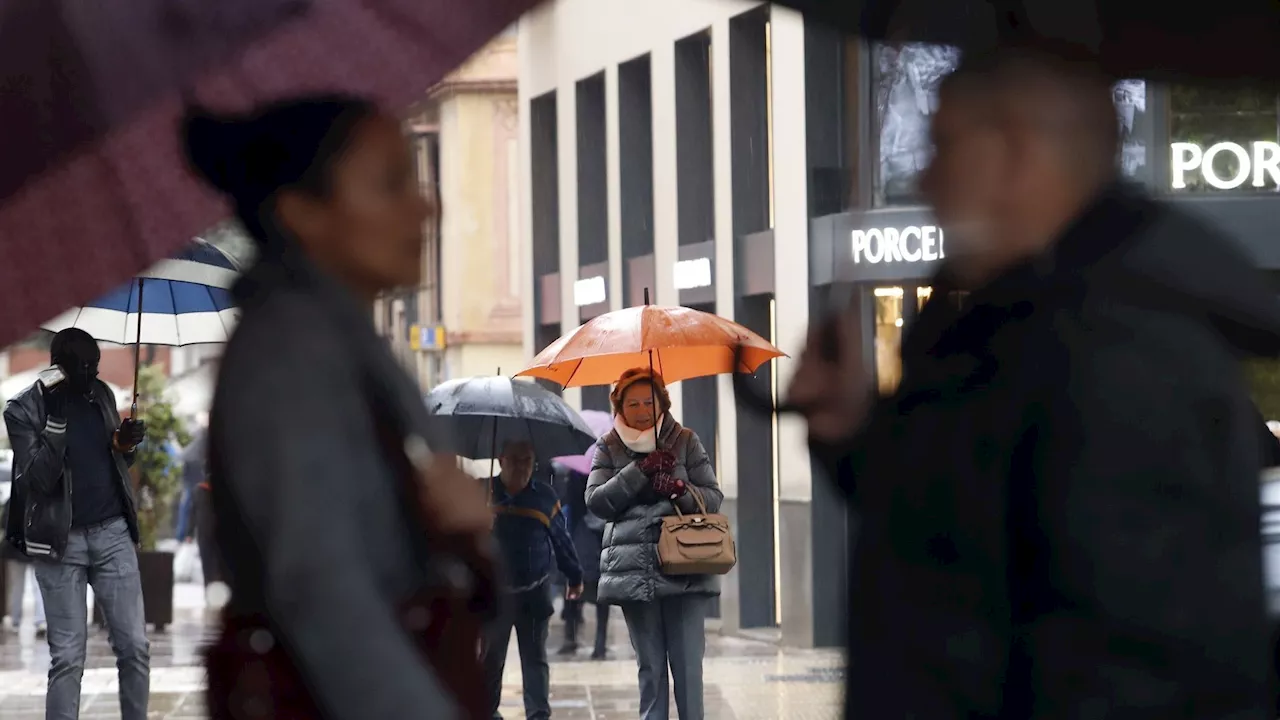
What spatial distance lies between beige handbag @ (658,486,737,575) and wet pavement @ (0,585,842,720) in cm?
65

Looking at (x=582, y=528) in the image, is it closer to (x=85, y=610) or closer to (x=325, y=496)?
(x=85, y=610)

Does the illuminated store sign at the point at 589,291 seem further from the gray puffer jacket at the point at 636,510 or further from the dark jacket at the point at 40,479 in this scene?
the dark jacket at the point at 40,479

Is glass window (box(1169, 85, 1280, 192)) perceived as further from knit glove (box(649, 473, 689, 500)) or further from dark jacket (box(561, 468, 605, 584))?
dark jacket (box(561, 468, 605, 584))

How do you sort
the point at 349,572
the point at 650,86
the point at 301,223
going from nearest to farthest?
the point at 349,572, the point at 301,223, the point at 650,86

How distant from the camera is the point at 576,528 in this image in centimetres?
1355

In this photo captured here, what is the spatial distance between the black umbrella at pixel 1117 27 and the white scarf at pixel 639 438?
6.07 meters

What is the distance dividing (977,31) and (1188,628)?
83cm

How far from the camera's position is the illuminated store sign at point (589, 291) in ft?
63.1

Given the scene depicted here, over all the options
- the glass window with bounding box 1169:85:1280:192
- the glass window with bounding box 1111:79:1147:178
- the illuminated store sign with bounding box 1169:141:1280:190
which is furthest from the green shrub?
the glass window with bounding box 1111:79:1147:178

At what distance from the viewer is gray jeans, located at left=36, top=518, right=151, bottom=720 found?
821 centimetres

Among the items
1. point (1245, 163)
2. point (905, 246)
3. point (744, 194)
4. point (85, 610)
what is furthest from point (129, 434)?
point (744, 194)

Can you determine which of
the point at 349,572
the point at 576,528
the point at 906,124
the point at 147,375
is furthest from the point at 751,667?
the point at 349,572

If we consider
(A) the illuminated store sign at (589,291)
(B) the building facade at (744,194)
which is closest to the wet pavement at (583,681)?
(B) the building facade at (744,194)

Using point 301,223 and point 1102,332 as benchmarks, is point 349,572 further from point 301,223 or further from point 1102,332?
point 1102,332
